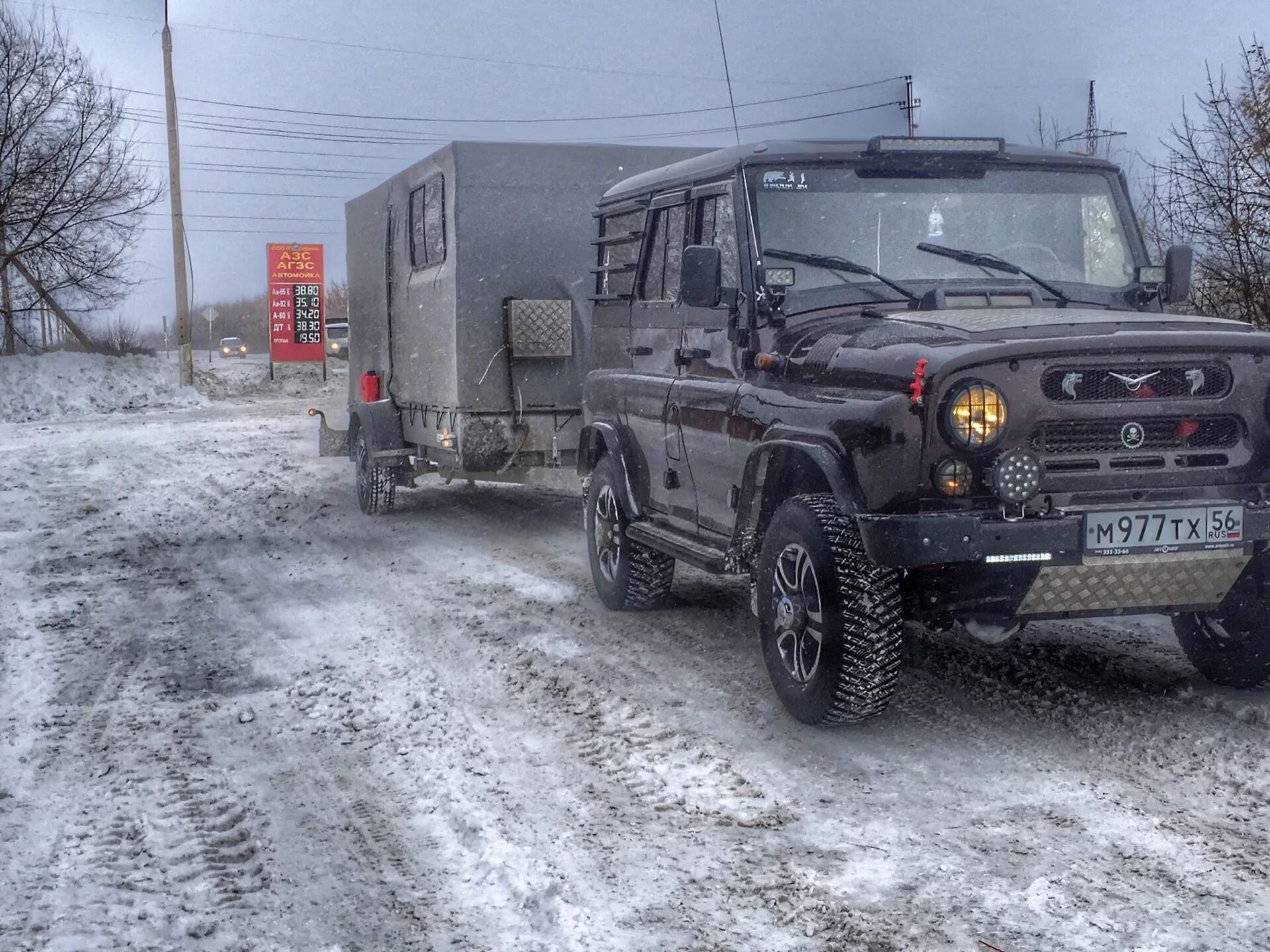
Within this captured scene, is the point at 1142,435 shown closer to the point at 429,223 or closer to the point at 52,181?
the point at 429,223

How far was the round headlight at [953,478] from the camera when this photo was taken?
451cm

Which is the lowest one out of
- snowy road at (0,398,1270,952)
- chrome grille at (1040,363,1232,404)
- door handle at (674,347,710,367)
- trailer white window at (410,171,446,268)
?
snowy road at (0,398,1270,952)

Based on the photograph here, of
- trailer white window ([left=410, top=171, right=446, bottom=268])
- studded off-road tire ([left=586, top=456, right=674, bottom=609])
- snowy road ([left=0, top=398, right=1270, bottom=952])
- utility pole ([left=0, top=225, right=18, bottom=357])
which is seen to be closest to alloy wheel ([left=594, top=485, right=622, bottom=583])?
studded off-road tire ([left=586, top=456, right=674, bottom=609])

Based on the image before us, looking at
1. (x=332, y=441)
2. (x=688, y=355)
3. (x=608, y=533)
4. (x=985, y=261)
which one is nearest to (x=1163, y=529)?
(x=985, y=261)

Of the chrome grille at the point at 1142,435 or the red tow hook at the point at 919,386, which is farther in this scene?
the chrome grille at the point at 1142,435

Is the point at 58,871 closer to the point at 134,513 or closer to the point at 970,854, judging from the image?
the point at 970,854

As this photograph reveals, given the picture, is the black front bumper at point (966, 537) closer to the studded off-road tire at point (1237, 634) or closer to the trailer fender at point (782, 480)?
the trailer fender at point (782, 480)

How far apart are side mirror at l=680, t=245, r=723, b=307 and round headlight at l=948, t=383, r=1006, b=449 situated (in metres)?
1.56

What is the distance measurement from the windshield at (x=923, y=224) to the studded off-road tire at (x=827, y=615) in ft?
4.13

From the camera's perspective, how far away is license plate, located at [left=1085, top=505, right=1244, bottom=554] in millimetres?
4523

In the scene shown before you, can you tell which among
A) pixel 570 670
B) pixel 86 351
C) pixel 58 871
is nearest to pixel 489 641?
pixel 570 670

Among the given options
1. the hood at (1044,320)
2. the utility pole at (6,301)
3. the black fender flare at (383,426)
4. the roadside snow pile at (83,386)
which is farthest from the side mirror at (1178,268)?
the utility pole at (6,301)

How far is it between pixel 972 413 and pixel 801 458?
2.95 feet

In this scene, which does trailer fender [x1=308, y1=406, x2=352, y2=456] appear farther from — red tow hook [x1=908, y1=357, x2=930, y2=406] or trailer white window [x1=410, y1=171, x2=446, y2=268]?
red tow hook [x1=908, y1=357, x2=930, y2=406]
